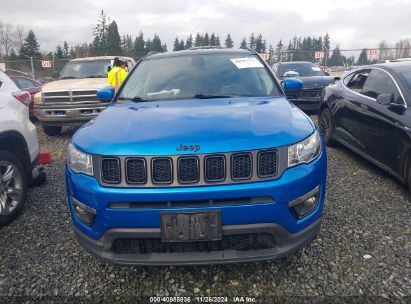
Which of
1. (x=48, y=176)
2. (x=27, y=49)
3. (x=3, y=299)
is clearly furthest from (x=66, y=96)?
(x=27, y=49)

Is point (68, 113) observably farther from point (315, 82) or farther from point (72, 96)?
point (315, 82)

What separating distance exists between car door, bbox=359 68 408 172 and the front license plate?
2.90 m

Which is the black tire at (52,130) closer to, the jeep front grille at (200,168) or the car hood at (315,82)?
the car hood at (315,82)

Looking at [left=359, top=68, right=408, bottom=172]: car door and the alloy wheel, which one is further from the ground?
[left=359, top=68, right=408, bottom=172]: car door

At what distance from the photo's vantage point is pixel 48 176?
199 inches

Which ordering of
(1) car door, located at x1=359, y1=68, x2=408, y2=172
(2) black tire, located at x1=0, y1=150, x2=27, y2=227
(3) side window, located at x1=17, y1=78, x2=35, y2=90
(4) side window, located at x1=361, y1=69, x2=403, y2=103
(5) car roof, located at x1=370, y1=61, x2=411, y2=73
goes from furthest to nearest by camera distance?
(3) side window, located at x1=17, y1=78, x2=35, y2=90 < (5) car roof, located at x1=370, y1=61, x2=411, y2=73 < (4) side window, located at x1=361, y1=69, x2=403, y2=103 < (1) car door, located at x1=359, y1=68, x2=408, y2=172 < (2) black tire, located at x1=0, y1=150, x2=27, y2=227

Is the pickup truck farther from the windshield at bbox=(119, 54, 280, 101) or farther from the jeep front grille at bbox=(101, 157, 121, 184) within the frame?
the jeep front grille at bbox=(101, 157, 121, 184)

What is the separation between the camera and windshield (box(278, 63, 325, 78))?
10466 millimetres

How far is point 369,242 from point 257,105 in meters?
1.59

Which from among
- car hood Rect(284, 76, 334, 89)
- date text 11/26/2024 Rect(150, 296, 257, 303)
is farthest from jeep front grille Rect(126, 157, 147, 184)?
car hood Rect(284, 76, 334, 89)

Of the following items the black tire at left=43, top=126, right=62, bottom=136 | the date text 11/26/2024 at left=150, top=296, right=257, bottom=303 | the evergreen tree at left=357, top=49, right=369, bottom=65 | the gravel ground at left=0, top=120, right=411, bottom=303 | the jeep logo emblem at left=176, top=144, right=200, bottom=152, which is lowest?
the date text 11/26/2024 at left=150, top=296, right=257, bottom=303

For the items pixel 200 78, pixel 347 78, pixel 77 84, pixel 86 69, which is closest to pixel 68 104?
pixel 77 84

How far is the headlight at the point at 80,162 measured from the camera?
2.31 metres

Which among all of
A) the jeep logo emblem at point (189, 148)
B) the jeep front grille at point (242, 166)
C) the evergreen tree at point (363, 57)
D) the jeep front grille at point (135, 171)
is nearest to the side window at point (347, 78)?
the jeep front grille at point (242, 166)
